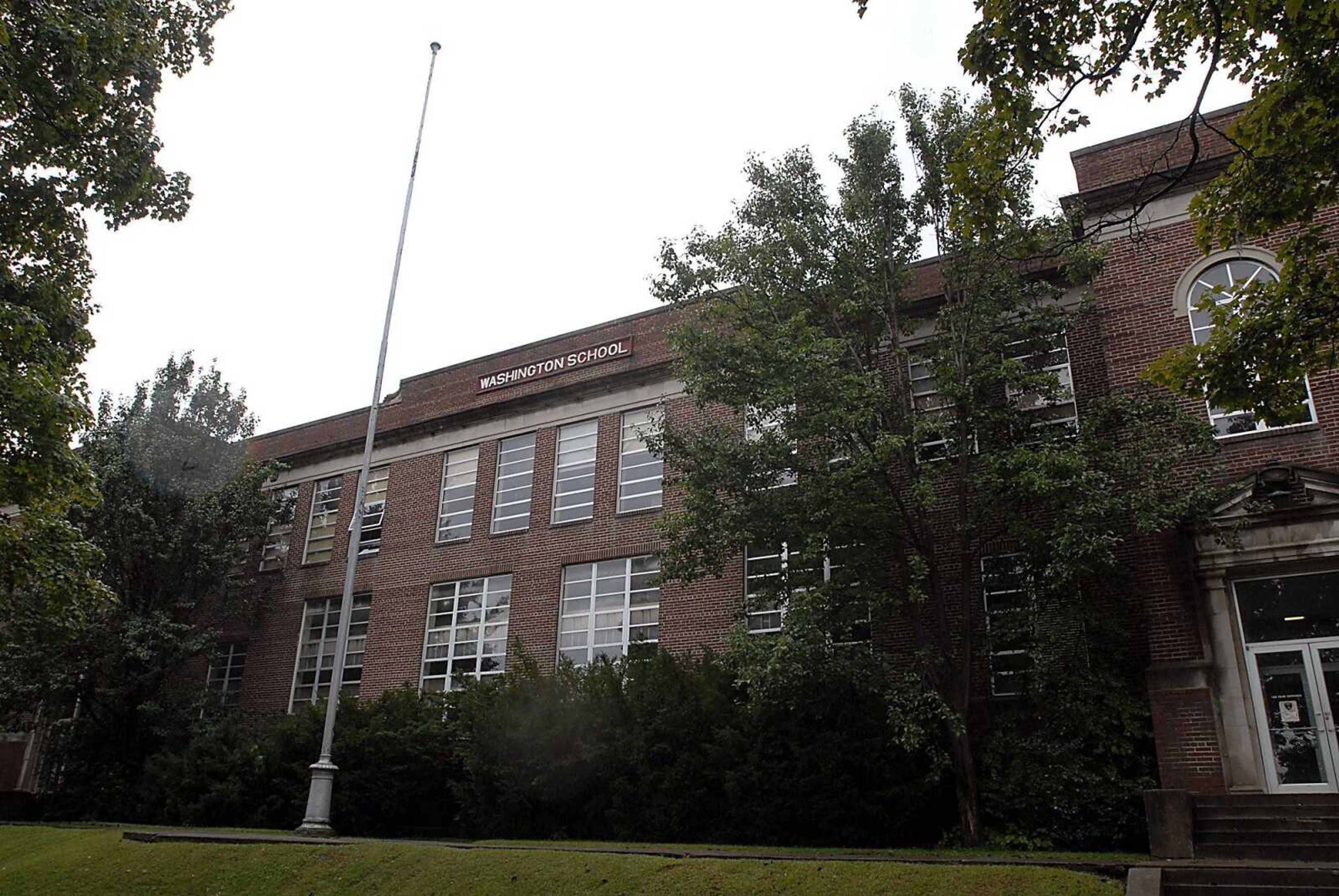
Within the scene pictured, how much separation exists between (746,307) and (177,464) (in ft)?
58.2

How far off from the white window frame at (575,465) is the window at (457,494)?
267 cm

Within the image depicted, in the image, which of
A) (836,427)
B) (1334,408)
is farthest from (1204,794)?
(836,427)

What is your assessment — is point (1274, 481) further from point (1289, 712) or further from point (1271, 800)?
point (1271, 800)

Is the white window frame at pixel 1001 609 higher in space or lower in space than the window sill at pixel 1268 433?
lower

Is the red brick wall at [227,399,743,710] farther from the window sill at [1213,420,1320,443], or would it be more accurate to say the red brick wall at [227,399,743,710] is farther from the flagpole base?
the window sill at [1213,420,1320,443]

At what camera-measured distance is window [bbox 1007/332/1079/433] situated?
56.0 ft

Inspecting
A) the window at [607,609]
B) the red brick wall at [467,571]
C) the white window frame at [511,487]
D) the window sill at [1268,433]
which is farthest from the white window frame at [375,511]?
the window sill at [1268,433]

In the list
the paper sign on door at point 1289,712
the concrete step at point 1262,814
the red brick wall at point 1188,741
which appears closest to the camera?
the concrete step at point 1262,814

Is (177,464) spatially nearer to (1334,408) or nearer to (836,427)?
(836,427)

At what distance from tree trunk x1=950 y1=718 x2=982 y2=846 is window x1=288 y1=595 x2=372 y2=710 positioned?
54.5ft

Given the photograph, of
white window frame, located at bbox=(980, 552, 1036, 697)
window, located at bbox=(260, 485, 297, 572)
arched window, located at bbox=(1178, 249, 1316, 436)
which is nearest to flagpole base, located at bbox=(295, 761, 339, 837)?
white window frame, located at bbox=(980, 552, 1036, 697)

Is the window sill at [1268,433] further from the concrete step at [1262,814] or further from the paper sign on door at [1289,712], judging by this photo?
the concrete step at [1262,814]

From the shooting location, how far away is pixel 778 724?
1714cm

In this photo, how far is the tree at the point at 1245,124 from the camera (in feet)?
32.0
